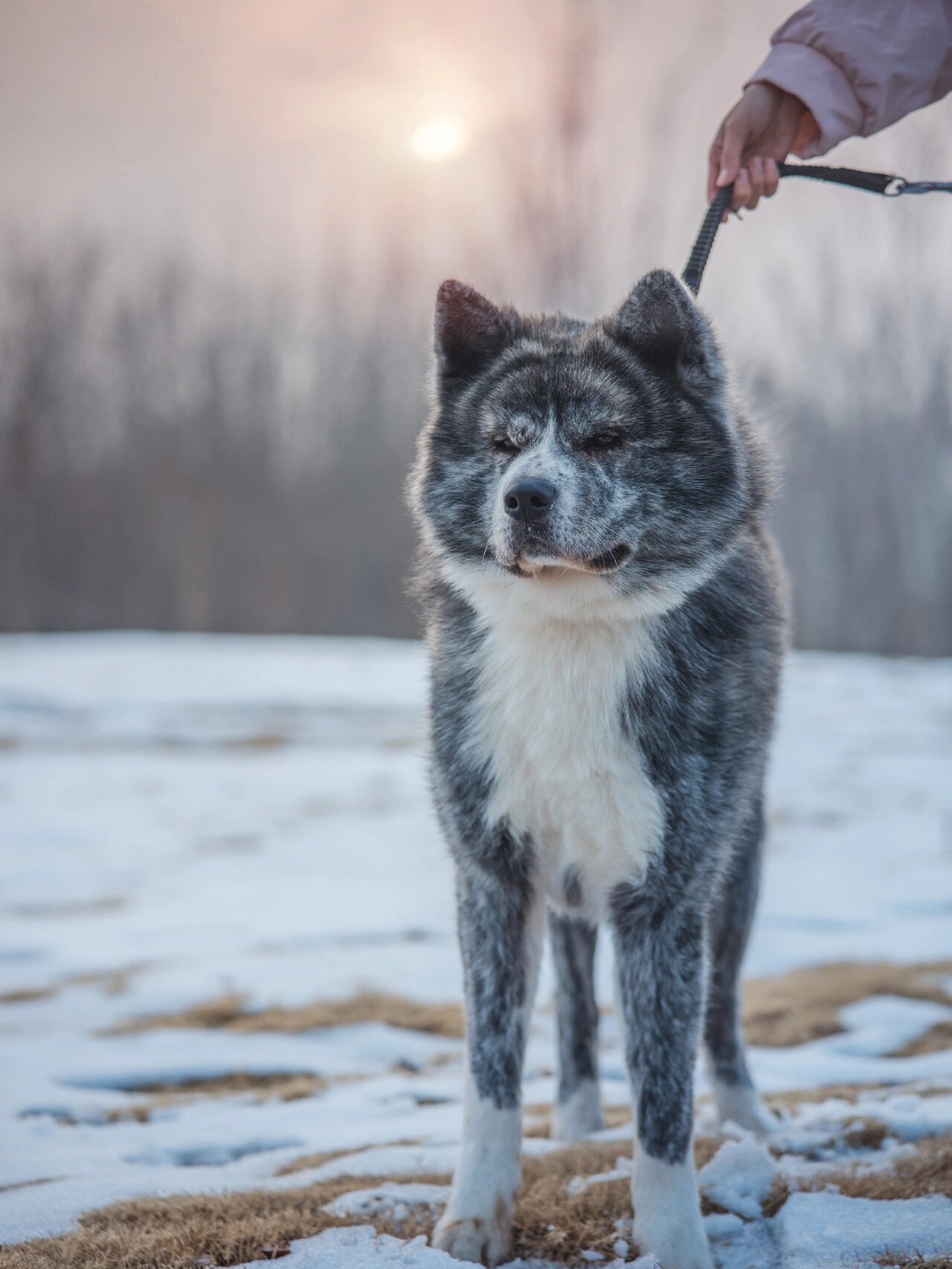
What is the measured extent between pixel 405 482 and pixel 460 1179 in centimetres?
163

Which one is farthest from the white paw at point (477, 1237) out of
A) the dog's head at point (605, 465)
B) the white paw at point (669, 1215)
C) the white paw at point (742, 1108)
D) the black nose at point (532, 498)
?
the black nose at point (532, 498)

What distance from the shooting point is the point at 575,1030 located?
2.93m

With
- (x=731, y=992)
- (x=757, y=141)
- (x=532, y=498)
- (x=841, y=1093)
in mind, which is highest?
(x=757, y=141)

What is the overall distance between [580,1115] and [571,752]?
119 centimetres

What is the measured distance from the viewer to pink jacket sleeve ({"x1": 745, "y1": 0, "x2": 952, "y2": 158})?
253 centimetres

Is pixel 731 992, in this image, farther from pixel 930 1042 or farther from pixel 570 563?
pixel 570 563

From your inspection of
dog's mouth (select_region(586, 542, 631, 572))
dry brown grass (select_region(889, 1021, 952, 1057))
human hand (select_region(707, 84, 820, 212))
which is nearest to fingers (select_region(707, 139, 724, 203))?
human hand (select_region(707, 84, 820, 212))

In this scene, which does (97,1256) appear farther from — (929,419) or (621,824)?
(929,419)

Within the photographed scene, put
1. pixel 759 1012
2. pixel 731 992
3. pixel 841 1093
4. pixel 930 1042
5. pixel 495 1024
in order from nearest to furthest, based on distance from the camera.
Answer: pixel 495 1024 → pixel 731 992 → pixel 841 1093 → pixel 930 1042 → pixel 759 1012

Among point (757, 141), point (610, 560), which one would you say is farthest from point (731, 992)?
point (757, 141)

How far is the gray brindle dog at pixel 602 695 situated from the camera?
2211mm

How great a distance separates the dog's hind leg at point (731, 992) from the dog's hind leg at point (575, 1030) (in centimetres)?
33

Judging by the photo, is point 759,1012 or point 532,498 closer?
point 532,498

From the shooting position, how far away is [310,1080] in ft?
10.8
